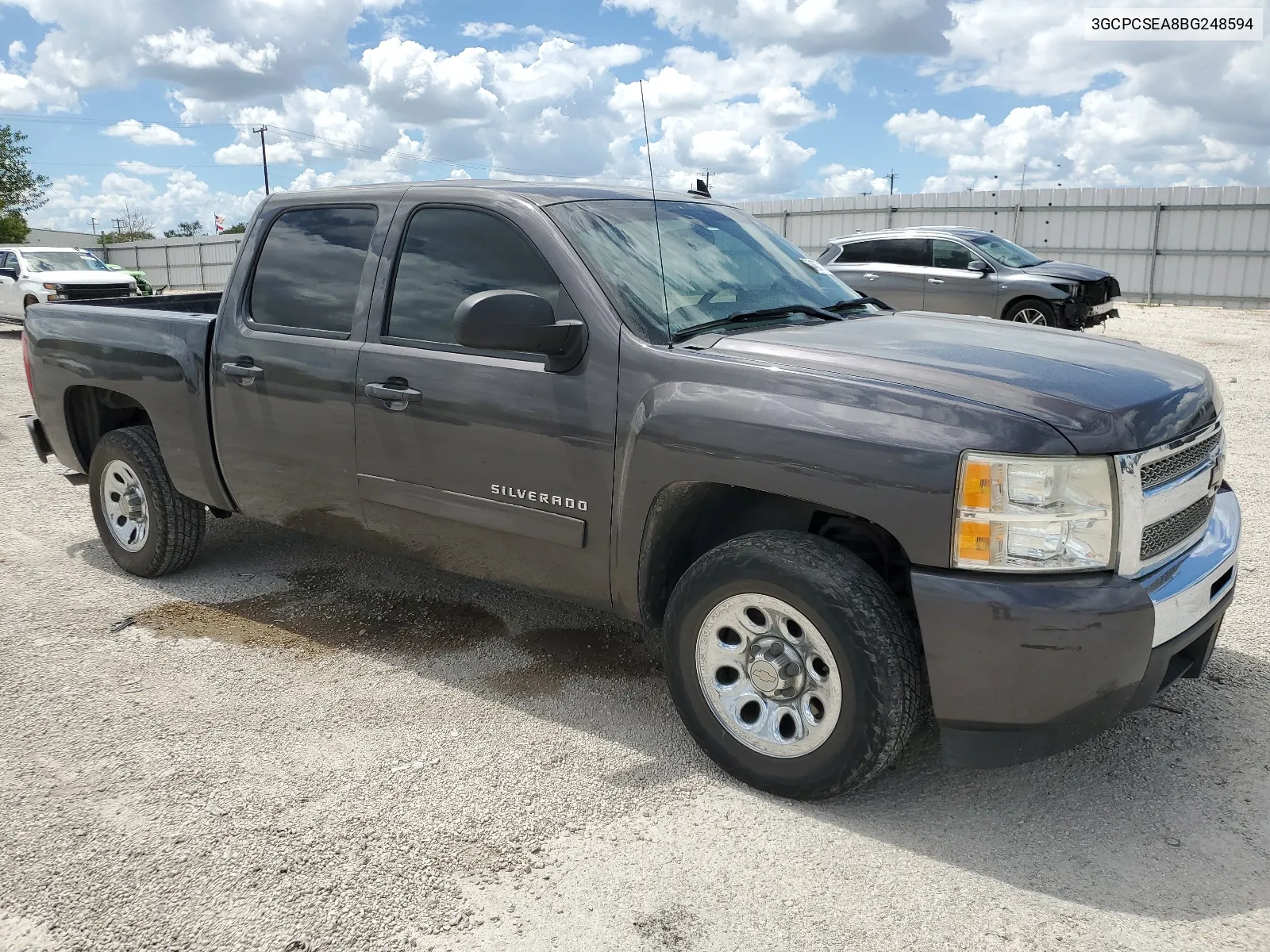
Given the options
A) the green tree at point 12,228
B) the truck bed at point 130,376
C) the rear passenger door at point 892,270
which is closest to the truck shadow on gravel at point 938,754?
the truck bed at point 130,376

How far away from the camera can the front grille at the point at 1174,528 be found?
2.84 m

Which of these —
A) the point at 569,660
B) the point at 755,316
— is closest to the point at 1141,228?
the point at 755,316

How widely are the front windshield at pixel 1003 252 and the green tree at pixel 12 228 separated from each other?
148 ft

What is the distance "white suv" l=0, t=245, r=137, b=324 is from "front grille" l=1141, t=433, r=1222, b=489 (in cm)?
2005

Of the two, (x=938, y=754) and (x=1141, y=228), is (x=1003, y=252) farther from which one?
(x=938, y=754)

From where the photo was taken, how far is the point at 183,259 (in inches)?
1593

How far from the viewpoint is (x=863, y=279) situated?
1477 cm

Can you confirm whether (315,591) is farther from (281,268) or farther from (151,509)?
(281,268)

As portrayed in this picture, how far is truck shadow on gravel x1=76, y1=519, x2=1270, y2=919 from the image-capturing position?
9.26 feet

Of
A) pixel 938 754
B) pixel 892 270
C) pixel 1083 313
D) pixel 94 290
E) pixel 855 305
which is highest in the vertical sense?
pixel 855 305

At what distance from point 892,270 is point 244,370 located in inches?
464

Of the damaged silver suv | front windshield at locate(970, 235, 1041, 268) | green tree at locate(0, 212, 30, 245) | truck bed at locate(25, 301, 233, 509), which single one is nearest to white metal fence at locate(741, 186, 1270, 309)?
the damaged silver suv

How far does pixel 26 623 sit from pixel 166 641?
76 centimetres

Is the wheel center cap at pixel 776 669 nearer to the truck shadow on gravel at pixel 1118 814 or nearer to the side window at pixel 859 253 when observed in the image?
the truck shadow on gravel at pixel 1118 814
